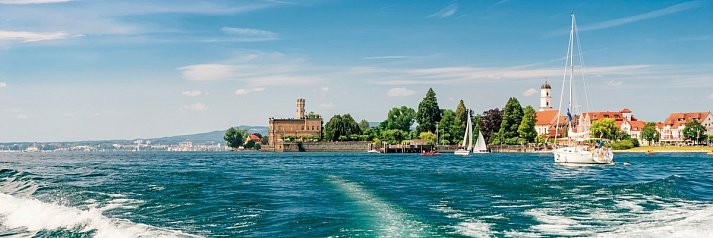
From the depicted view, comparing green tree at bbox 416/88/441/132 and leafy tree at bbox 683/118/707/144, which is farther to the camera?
green tree at bbox 416/88/441/132

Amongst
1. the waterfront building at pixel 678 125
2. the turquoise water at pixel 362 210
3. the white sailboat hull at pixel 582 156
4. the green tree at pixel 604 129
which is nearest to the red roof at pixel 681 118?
the waterfront building at pixel 678 125

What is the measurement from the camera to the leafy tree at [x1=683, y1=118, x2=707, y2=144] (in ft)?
542

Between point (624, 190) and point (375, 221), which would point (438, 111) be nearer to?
point (624, 190)

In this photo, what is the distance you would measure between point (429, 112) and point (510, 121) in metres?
27.8

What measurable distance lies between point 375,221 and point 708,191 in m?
21.1

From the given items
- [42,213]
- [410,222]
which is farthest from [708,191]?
[42,213]

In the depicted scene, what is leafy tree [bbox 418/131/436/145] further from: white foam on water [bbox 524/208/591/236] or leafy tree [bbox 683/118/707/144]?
white foam on water [bbox 524/208/591/236]

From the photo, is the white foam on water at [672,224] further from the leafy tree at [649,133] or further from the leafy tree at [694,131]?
the leafy tree at [694,131]

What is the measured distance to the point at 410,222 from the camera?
21953 mm

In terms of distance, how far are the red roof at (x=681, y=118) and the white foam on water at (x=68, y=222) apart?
183m

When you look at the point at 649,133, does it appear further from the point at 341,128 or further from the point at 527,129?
the point at 341,128

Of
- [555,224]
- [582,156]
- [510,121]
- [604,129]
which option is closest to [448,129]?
[510,121]

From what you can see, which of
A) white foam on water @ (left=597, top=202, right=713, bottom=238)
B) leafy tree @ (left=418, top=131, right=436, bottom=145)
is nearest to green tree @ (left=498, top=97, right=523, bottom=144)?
leafy tree @ (left=418, top=131, right=436, bottom=145)

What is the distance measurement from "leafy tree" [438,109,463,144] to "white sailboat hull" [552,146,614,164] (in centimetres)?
10470
